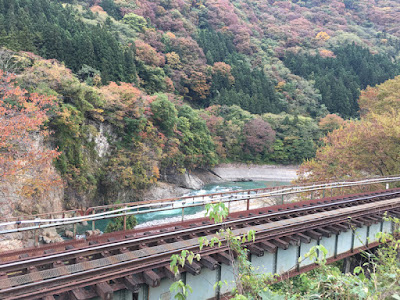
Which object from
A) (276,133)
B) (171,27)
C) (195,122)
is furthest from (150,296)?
(171,27)

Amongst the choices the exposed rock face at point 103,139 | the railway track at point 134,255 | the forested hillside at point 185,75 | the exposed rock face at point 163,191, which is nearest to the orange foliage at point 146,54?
the forested hillside at point 185,75

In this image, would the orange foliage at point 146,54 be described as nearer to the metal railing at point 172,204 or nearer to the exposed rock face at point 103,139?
the exposed rock face at point 103,139

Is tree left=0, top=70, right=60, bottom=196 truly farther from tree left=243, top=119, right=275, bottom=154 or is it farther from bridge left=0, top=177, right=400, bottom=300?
tree left=243, top=119, right=275, bottom=154

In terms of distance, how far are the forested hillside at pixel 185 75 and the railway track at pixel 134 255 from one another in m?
16.7

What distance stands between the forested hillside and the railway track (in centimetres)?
1668

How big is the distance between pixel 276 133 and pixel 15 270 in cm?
5133

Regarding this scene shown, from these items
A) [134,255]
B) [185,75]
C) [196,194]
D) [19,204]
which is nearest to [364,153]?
[196,194]

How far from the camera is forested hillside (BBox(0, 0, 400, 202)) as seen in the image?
24.4 metres

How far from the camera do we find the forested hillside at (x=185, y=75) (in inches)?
960

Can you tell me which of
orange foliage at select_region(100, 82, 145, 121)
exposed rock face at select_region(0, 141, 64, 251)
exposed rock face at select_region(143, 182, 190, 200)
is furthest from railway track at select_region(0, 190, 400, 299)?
exposed rock face at select_region(143, 182, 190, 200)

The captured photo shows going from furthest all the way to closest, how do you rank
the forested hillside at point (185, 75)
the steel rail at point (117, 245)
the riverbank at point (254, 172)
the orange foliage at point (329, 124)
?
1. the orange foliage at point (329, 124)
2. the riverbank at point (254, 172)
3. the forested hillside at point (185, 75)
4. the steel rail at point (117, 245)

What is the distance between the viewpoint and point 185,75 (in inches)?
2175

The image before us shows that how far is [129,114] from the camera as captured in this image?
28844 millimetres

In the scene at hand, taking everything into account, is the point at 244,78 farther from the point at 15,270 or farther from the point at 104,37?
the point at 15,270
